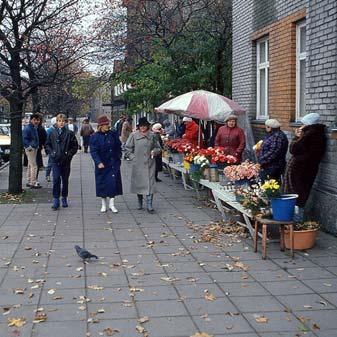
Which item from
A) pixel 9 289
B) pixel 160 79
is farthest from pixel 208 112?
pixel 9 289

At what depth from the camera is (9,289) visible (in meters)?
6.18

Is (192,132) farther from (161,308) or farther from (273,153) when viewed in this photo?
(161,308)

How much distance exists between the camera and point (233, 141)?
12.1 meters

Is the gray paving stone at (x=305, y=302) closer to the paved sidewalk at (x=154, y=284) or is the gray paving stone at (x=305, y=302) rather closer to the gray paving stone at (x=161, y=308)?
the paved sidewalk at (x=154, y=284)

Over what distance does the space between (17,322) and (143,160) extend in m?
6.10

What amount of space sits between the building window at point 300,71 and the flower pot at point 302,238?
3.58 m

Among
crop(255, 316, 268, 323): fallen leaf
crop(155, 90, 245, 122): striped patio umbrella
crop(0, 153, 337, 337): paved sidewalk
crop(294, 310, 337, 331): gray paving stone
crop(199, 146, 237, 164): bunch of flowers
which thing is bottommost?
crop(0, 153, 337, 337): paved sidewalk

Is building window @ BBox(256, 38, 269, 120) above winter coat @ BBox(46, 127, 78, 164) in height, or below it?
above

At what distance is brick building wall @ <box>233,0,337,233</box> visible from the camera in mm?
8750

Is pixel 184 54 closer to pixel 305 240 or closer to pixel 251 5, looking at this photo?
pixel 251 5

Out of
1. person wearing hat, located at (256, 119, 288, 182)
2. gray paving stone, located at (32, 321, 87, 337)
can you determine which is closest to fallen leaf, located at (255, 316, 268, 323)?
gray paving stone, located at (32, 321, 87, 337)

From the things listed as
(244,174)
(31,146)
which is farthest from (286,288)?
(31,146)

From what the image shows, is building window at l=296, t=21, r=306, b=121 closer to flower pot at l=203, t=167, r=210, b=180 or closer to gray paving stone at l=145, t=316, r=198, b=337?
flower pot at l=203, t=167, r=210, b=180

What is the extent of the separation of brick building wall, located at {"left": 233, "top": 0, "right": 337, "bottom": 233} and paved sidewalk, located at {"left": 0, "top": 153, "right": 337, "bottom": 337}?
0.86m
